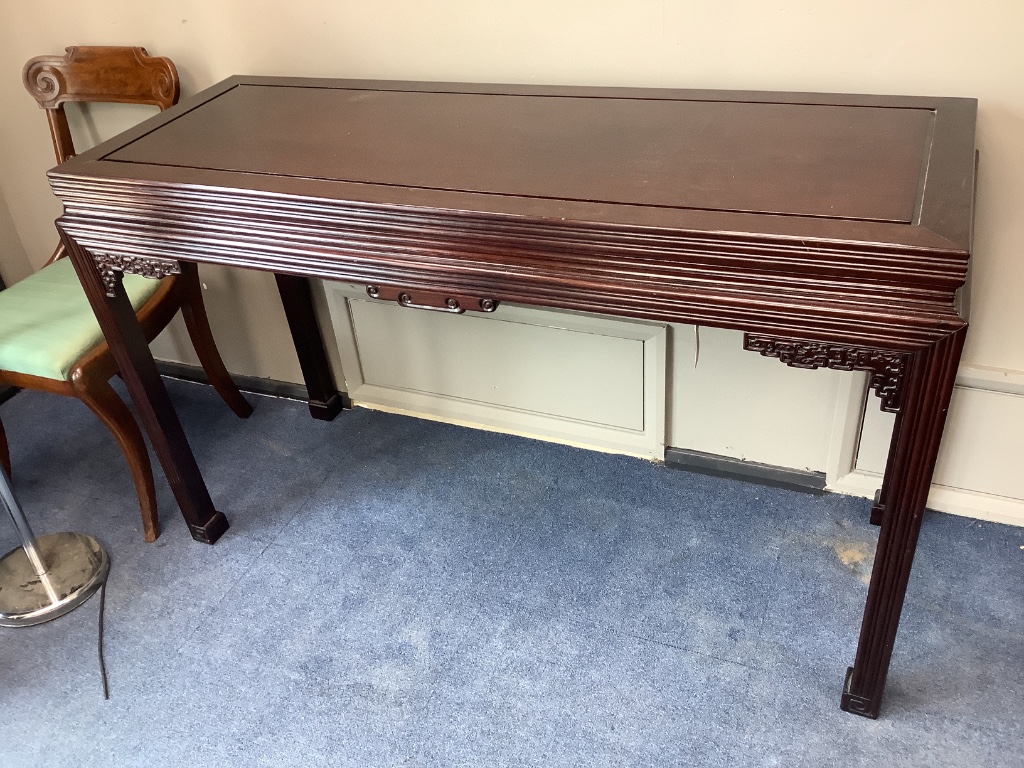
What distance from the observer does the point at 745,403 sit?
73.9 inches

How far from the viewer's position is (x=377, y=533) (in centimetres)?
194

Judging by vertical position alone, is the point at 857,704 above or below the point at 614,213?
below

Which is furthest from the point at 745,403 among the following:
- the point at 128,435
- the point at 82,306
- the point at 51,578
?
the point at 51,578

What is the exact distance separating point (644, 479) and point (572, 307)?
906 mm

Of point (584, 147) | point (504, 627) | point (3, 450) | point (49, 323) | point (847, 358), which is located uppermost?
point (584, 147)

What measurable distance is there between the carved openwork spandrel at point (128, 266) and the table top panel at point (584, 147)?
17 cm

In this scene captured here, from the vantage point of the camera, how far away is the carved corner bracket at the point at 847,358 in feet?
3.63

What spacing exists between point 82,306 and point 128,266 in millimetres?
452

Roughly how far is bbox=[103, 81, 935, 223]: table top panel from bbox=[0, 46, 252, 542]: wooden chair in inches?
15.1

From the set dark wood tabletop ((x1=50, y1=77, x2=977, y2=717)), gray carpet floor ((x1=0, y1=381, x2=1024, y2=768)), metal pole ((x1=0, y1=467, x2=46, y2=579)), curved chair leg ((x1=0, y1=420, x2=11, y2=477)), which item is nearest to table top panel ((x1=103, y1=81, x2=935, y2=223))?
dark wood tabletop ((x1=50, y1=77, x2=977, y2=717))

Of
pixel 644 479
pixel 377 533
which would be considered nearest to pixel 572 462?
pixel 644 479

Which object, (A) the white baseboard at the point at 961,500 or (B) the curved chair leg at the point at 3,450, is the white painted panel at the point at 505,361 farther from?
(B) the curved chair leg at the point at 3,450

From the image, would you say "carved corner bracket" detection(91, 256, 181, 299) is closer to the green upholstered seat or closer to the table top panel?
the table top panel

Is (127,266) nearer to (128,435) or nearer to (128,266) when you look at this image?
(128,266)
